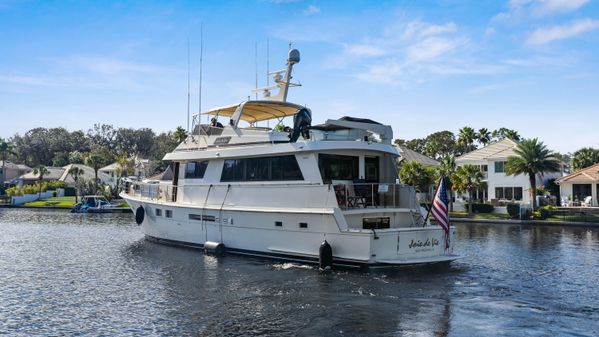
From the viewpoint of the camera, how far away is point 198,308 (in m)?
12.6

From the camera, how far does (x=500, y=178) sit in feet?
158

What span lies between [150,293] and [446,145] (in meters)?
71.4

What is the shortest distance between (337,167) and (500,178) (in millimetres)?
35339

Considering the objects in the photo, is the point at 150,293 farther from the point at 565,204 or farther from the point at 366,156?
the point at 565,204

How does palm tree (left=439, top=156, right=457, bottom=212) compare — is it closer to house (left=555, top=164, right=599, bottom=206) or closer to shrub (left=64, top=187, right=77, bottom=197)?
house (left=555, top=164, right=599, bottom=206)

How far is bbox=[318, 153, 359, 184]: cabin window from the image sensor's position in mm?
17438

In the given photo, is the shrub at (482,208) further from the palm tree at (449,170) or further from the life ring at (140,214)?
the life ring at (140,214)

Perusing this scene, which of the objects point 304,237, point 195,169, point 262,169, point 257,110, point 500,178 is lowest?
point 304,237

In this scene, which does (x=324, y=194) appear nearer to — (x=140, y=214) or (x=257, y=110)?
(x=257, y=110)

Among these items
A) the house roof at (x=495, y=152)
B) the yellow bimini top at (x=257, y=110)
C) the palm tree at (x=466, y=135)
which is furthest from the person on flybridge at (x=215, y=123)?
the palm tree at (x=466, y=135)

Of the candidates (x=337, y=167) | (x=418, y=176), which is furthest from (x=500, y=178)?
(x=337, y=167)

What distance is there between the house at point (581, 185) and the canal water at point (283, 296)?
2607 cm

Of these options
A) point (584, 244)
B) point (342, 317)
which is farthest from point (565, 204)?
point (342, 317)

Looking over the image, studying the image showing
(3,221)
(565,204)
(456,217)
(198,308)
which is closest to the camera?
(198,308)
